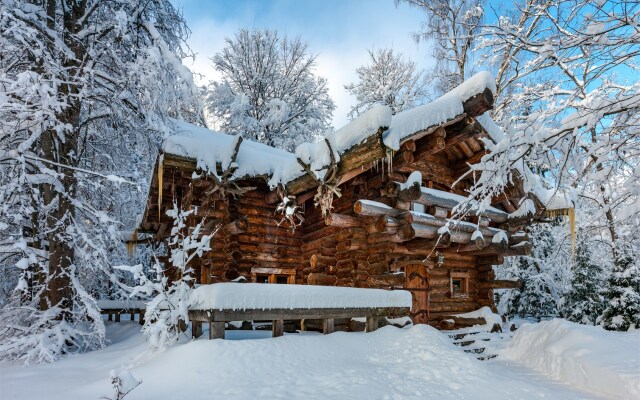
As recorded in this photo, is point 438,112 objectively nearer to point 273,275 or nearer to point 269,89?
point 273,275

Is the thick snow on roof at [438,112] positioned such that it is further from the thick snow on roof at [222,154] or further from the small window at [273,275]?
the small window at [273,275]

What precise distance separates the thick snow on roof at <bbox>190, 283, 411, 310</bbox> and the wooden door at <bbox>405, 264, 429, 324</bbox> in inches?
80.9

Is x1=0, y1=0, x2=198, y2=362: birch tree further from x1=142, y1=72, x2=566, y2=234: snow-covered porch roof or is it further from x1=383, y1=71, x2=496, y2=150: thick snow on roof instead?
x1=383, y1=71, x2=496, y2=150: thick snow on roof

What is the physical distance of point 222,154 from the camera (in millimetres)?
10516

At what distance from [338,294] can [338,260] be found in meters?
3.70

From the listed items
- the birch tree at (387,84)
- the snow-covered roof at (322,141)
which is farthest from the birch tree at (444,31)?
the snow-covered roof at (322,141)

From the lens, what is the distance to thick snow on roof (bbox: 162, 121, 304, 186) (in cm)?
984

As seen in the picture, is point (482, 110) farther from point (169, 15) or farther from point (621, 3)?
point (169, 15)

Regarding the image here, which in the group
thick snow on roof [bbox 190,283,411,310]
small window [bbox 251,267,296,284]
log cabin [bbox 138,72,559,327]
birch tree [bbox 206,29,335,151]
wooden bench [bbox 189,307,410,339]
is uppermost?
birch tree [bbox 206,29,335,151]

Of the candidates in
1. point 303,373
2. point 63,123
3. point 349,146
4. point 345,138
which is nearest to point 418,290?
point 349,146

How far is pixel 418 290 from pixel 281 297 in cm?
470

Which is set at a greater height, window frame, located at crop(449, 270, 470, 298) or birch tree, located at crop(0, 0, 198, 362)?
birch tree, located at crop(0, 0, 198, 362)

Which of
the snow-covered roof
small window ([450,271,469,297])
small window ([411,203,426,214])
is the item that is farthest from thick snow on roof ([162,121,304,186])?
small window ([450,271,469,297])

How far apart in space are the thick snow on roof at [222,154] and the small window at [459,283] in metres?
5.60
